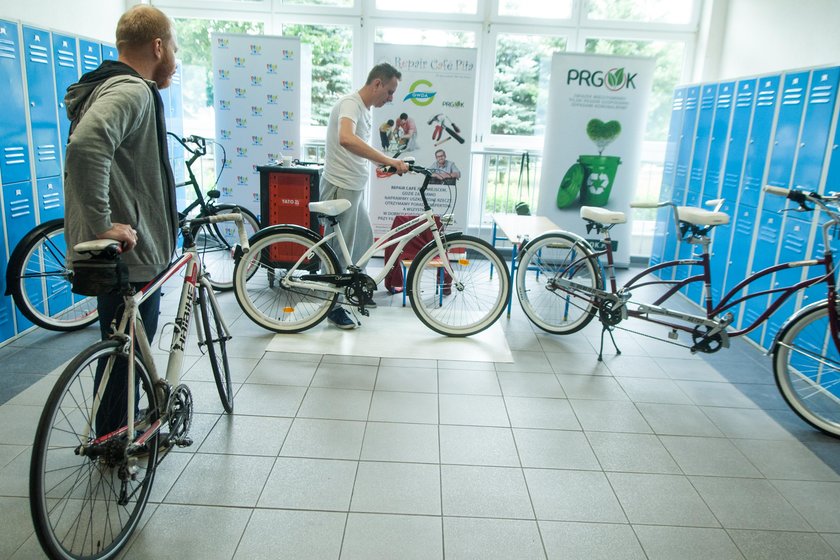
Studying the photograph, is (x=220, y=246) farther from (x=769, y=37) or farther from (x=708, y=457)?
(x=769, y=37)

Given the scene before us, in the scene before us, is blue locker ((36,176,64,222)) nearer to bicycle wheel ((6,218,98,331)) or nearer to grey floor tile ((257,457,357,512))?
bicycle wheel ((6,218,98,331))

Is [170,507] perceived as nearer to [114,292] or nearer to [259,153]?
[114,292]

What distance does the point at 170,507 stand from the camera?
6.91 feet

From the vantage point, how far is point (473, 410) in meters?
2.90

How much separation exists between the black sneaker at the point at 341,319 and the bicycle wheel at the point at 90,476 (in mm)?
1734

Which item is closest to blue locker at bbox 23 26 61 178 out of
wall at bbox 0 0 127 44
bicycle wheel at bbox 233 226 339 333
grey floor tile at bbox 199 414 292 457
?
wall at bbox 0 0 127 44

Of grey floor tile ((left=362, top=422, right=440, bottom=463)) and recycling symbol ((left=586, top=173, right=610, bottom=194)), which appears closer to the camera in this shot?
grey floor tile ((left=362, top=422, right=440, bottom=463))

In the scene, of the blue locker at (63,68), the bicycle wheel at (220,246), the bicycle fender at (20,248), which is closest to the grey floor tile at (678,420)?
the bicycle wheel at (220,246)

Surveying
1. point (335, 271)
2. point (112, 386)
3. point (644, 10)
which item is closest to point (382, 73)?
point (335, 271)

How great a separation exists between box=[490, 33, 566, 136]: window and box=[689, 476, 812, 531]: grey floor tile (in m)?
4.52

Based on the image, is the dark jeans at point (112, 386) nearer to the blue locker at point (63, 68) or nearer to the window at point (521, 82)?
the blue locker at point (63, 68)

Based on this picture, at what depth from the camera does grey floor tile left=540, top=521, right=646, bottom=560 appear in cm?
196

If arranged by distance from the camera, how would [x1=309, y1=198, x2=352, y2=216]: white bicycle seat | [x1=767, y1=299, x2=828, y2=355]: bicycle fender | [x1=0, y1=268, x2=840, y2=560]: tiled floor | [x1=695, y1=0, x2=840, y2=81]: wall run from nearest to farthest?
[x1=0, y1=268, x2=840, y2=560]: tiled floor
[x1=767, y1=299, x2=828, y2=355]: bicycle fender
[x1=309, y1=198, x2=352, y2=216]: white bicycle seat
[x1=695, y1=0, x2=840, y2=81]: wall

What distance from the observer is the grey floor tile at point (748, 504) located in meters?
2.15
